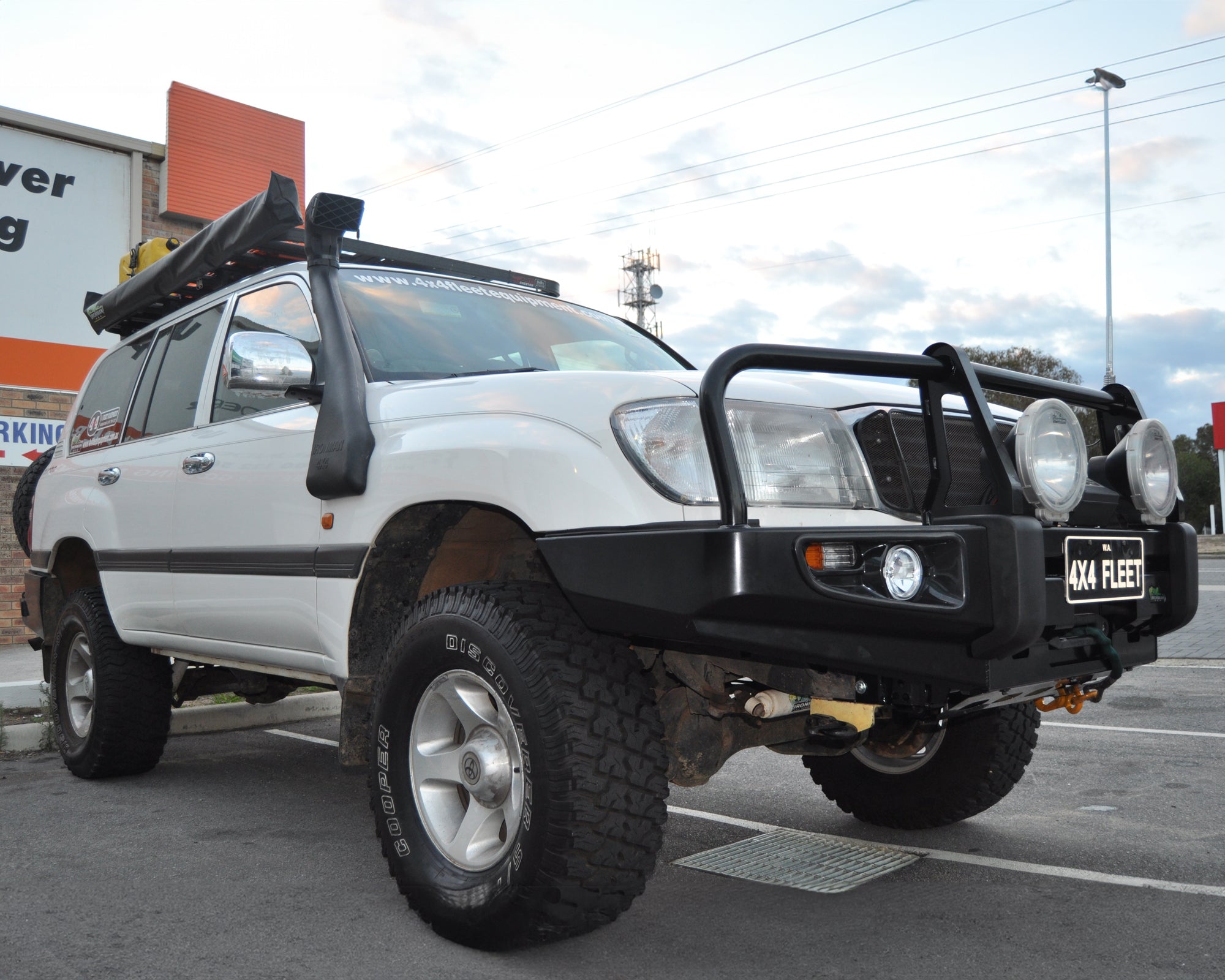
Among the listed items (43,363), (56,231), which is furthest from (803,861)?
(56,231)

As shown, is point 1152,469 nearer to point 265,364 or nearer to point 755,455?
point 755,455

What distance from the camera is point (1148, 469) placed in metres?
3.00

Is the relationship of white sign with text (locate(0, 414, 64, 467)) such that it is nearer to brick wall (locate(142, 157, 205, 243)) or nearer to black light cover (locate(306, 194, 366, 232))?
brick wall (locate(142, 157, 205, 243))

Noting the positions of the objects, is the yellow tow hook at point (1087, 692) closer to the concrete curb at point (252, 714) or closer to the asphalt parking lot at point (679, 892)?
the asphalt parking lot at point (679, 892)

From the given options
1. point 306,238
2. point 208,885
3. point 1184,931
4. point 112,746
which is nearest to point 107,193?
point 112,746

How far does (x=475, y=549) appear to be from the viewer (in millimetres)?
3568

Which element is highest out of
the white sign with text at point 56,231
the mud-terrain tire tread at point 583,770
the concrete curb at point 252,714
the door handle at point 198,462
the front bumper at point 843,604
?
the white sign with text at point 56,231

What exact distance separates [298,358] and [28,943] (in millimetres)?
1815

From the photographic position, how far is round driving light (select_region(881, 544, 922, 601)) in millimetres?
2439

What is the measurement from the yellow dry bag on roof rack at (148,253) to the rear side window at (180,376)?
1.62m

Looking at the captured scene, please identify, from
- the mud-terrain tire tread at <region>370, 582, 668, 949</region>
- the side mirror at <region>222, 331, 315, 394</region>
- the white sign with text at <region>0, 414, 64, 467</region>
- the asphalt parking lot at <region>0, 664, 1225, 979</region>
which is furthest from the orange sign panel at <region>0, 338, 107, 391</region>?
the mud-terrain tire tread at <region>370, 582, 668, 949</region>

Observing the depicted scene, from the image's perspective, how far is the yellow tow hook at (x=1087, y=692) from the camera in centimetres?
269

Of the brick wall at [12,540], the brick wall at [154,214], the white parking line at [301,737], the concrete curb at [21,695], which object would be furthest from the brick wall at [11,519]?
the white parking line at [301,737]

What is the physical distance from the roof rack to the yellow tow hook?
8.55 ft
